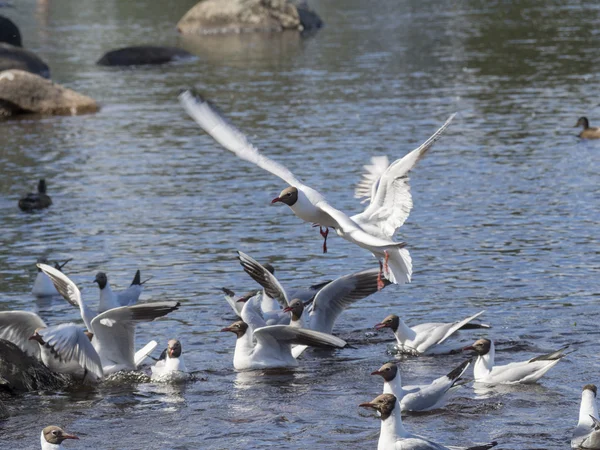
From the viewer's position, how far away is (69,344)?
13.7 m

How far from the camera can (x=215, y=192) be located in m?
24.2

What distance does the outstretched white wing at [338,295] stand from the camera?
1508 cm

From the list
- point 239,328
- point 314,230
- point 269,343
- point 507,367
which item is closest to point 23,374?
point 239,328

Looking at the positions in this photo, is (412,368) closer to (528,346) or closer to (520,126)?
(528,346)

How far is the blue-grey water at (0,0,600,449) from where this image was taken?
1266 centimetres

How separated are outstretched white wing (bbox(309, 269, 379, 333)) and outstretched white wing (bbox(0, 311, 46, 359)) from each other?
3513 millimetres

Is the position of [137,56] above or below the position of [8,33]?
below

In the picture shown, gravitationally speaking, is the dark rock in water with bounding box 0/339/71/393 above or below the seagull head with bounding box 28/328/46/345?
below

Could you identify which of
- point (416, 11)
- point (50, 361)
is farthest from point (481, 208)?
point (416, 11)

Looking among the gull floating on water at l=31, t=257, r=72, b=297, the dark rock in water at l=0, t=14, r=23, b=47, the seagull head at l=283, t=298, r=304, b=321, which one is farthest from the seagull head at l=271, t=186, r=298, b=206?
the dark rock in water at l=0, t=14, r=23, b=47

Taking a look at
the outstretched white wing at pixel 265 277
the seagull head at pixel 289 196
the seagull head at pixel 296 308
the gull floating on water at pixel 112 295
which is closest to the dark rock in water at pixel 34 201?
the gull floating on water at pixel 112 295

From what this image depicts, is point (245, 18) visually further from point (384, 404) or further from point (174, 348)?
point (384, 404)

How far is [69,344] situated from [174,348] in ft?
4.14

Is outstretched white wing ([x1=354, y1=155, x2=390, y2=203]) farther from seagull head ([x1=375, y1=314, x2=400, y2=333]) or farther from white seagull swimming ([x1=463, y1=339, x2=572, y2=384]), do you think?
white seagull swimming ([x1=463, y1=339, x2=572, y2=384])
